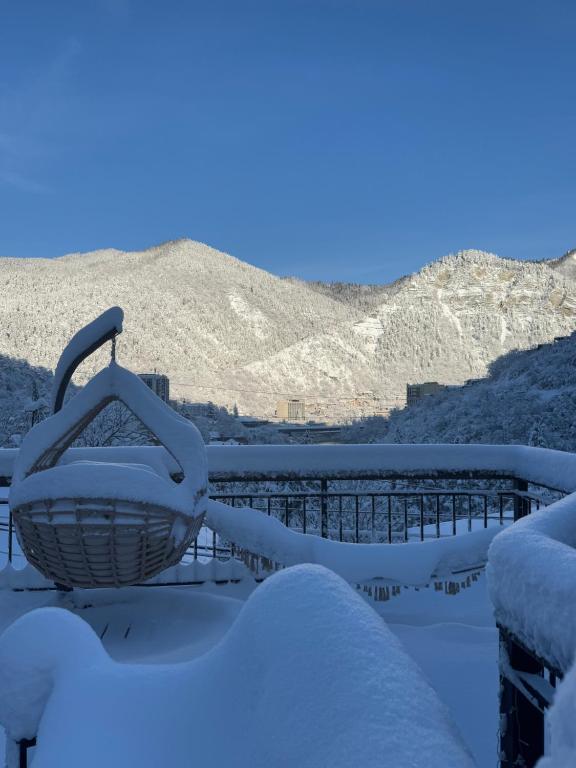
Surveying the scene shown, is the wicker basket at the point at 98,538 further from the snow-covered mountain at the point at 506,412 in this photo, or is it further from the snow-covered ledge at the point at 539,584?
the snow-covered mountain at the point at 506,412

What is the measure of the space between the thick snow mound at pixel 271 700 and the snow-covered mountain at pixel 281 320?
1813 cm

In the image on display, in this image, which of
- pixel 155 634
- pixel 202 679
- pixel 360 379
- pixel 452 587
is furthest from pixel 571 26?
pixel 360 379

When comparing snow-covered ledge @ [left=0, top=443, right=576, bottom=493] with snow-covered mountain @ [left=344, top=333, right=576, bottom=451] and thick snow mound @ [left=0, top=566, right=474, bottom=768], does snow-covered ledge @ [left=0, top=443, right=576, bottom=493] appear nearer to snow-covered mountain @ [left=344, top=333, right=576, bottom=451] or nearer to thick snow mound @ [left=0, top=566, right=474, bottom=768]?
thick snow mound @ [left=0, top=566, right=474, bottom=768]

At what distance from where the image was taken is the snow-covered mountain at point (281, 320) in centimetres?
2612

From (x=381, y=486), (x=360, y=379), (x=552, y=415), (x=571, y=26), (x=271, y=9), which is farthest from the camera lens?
(x=360, y=379)

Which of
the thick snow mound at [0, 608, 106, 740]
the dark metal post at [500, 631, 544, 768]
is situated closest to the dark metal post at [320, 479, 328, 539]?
the dark metal post at [500, 631, 544, 768]

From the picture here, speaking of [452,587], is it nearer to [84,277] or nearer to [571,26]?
[571,26]

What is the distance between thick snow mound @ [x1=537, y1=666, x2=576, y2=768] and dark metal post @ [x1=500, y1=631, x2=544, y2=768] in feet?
1.52

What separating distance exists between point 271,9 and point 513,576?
8932 mm

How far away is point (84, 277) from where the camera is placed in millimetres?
34875

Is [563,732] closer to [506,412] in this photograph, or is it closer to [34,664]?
[34,664]

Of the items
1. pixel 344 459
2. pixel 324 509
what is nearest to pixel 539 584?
pixel 344 459

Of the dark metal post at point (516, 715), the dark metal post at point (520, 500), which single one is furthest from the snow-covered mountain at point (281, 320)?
the dark metal post at point (516, 715)

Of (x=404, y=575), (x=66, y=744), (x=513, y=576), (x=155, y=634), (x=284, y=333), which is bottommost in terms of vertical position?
(x=155, y=634)
